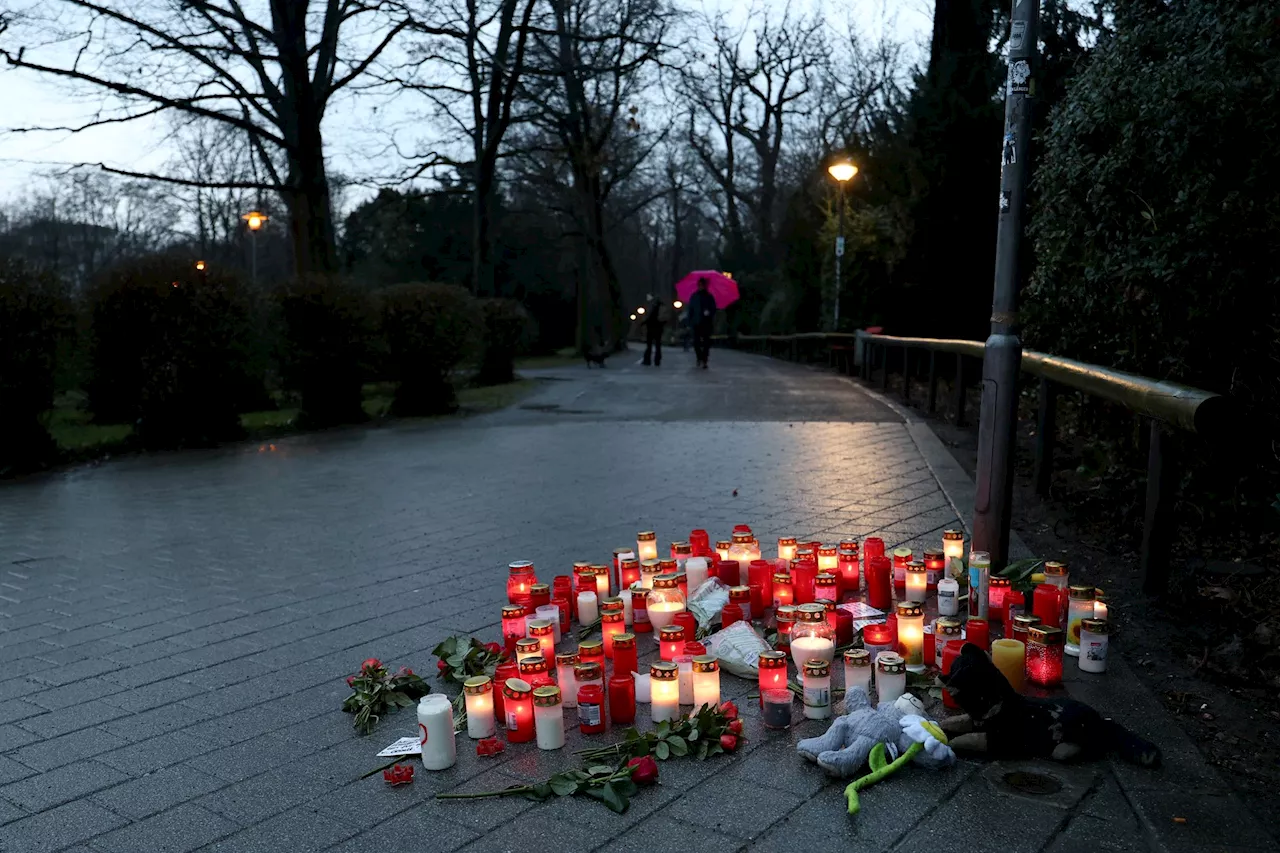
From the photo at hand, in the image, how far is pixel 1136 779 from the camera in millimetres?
2846

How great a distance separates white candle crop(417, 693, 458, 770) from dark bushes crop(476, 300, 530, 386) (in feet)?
54.4

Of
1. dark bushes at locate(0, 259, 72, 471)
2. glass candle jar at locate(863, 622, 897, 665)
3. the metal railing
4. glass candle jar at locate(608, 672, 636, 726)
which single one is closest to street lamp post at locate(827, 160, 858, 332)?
the metal railing

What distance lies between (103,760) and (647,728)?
1837 mm

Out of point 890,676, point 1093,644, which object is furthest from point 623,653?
point 1093,644

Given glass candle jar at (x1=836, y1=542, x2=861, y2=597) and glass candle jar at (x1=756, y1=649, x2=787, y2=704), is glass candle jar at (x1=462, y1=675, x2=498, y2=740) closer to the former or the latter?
glass candle jar at (x1=756, y1=649, x2=787, y2=704)

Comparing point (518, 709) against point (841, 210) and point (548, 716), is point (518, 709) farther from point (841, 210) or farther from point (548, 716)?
point (841, 210)

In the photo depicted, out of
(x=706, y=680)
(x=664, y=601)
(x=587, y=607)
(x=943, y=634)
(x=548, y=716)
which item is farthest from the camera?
(x=587, y=607)

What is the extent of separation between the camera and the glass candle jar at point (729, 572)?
482cm

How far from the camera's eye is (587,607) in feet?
14.6

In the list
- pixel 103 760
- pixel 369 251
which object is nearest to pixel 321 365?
pixel 103 760

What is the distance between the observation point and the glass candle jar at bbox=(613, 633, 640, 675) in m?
3.62

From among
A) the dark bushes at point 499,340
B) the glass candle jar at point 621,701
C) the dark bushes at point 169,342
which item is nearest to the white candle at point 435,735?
the glass candle jar at point 621,701

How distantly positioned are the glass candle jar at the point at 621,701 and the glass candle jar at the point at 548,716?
0.25 metres

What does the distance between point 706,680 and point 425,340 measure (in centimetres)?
1119
